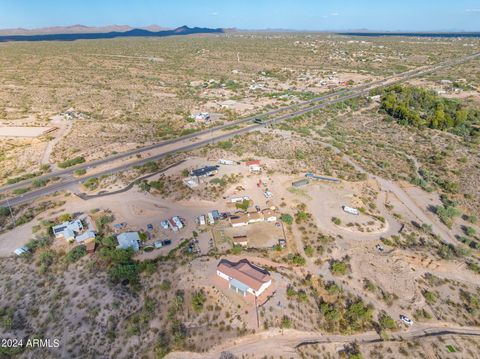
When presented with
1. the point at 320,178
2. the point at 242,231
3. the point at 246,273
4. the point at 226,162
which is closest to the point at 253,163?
the point at 226,162

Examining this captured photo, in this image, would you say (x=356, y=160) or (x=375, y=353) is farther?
(x=356, y=160)

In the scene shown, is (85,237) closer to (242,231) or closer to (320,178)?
(242,231)

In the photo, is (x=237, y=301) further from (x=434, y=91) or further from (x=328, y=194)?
(x=434, y=91)

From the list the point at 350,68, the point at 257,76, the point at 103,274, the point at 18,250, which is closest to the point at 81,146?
the point at 18,250

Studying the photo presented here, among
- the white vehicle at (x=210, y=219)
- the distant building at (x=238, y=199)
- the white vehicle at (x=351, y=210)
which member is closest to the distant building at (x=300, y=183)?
the white vehicle at (x=351, y=210)

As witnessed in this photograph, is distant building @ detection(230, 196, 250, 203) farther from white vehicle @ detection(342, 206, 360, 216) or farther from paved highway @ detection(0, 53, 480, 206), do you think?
paved highway @ detection(0, 53, 480, 206)

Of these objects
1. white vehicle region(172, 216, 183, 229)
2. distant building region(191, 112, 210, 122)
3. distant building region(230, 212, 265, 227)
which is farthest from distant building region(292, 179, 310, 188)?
distant building region(191, 112, 210, 122)

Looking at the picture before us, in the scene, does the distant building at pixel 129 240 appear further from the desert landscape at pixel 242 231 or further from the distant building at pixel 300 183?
the distant building at pixel 300 183

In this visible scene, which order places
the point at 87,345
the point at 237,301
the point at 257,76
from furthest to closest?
the point at 257,76, the point at 237,301, the point at 87,345
